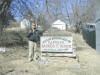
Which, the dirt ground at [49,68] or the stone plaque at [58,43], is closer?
the dirt ground at [49,68]

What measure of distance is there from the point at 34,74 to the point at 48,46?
3.40m

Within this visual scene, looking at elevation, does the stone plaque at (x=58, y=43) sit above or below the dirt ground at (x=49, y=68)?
above

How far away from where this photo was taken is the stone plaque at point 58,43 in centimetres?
1099

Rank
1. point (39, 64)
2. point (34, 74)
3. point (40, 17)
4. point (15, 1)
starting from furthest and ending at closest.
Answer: point (40, 17)
point (15, 1)
point (39, 64)
point (34, 74)

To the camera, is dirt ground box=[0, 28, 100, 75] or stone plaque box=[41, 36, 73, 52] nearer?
dirt ground box=[0, 28, 100, 75]

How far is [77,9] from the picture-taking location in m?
49.1

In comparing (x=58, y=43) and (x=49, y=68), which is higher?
(x=58, y=43)

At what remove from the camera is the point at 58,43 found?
11.0 meters

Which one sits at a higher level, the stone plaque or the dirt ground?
the stone plaque

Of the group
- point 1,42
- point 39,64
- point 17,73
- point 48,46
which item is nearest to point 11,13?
point 1,42

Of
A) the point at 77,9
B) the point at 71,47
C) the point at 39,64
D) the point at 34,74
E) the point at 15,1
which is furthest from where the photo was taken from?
the point at 77,9

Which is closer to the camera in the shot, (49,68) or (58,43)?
(49,68)

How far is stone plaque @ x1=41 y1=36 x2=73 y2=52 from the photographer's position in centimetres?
1099

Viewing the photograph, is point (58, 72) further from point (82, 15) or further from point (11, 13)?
point (82, 15)
